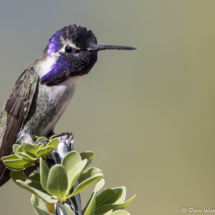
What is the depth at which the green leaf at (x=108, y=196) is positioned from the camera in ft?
2.91

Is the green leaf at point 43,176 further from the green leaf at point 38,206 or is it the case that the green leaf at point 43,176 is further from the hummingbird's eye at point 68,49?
the hummingbird's eye at point 68,49

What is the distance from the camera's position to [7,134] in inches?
74.5

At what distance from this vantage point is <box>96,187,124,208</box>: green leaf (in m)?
0.89

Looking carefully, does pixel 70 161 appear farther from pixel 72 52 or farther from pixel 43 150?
pixel 72 52

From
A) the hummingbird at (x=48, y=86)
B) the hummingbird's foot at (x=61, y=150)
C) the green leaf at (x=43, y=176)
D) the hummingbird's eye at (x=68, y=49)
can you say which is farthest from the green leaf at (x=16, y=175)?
the hummingbird's eye at (x=68, y=49)

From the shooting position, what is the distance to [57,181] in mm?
758

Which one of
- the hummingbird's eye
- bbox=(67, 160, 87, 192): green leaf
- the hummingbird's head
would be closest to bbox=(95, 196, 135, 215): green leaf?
bbox=(67, 160, 87, 192): green leaf

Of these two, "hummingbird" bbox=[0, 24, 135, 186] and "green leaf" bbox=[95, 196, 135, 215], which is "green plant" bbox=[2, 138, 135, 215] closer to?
"green leaf" bbox=[95, 196, 135, 215]

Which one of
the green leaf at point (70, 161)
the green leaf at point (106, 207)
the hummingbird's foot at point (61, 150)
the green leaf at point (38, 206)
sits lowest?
the green leaf at point (106, 207)

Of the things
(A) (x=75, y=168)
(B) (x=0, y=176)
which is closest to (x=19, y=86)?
(B) (x=0, y=176)

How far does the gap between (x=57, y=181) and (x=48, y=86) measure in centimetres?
117

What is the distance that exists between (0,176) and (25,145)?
101 cm

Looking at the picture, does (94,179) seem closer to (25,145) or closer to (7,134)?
(25,145)

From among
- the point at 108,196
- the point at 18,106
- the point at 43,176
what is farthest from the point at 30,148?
the point at 18,106
